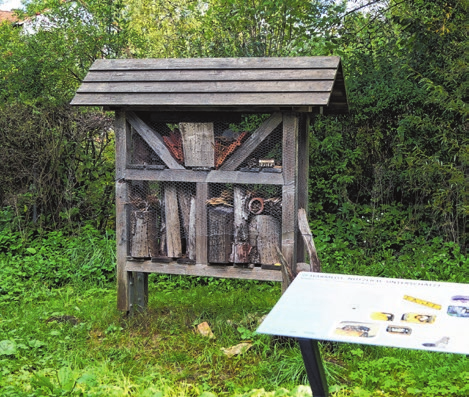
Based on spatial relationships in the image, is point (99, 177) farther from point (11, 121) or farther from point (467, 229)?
point (467, 229)

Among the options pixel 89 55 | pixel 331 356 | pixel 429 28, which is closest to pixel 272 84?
pixel 331 356

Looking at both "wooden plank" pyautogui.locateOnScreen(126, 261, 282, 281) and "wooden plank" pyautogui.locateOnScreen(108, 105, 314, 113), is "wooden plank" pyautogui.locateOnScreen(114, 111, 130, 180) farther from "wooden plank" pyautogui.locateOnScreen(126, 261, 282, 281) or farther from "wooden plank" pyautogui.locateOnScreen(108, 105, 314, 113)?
"wooden plank" pyautogui.locateOnScreen(126, 261, 282, 281)

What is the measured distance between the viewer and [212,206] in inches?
216

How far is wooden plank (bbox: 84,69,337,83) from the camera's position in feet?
16.8

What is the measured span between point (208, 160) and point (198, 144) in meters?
0.18

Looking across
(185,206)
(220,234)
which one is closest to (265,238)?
(220,234)

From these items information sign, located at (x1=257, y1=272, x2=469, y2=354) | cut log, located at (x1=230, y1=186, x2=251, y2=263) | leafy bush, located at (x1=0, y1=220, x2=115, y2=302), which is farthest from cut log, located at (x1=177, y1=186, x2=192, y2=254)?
information sign, located at (x1=257, y1=272, x2=469, y2=354)

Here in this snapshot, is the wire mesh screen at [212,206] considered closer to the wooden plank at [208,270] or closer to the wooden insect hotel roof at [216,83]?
the wooden plank at [208,270]

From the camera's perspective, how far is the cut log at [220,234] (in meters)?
5.39

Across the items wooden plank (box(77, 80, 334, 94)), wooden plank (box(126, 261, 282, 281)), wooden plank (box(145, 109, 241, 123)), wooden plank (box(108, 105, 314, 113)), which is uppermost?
wooden plank (box(77, 80, 334, 94))

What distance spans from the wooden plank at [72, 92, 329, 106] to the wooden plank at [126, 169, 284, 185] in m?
0.63

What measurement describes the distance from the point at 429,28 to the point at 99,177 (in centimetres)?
503

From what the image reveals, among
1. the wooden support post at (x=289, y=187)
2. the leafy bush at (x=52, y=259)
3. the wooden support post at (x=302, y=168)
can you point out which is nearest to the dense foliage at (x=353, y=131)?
the leafy bush at (x=52, y=259)

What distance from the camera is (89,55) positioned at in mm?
9688
